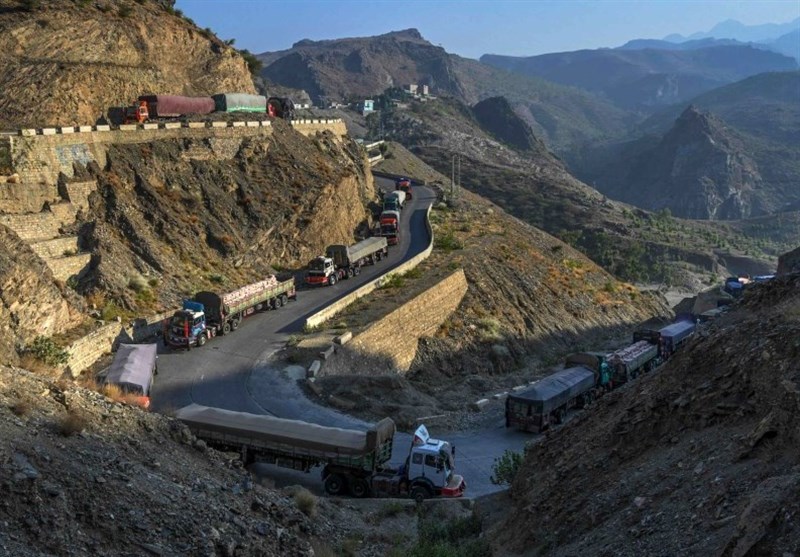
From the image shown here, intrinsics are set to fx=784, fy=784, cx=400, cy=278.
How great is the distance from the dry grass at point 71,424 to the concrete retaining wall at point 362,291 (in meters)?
21.2

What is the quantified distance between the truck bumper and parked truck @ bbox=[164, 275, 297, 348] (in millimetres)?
15478

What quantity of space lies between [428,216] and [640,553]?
183ft

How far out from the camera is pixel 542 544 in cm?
1348

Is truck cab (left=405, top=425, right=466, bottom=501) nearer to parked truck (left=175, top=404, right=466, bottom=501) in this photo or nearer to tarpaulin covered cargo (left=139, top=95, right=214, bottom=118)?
parked truck (left=175, top=404, right=466, bottom=501)

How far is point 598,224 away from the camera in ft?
391

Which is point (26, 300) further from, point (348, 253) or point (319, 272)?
point (348, 253)

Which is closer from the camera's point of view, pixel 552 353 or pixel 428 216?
pixel 552 353

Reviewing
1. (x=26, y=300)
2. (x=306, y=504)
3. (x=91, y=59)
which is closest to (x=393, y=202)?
(x=91, y=59)

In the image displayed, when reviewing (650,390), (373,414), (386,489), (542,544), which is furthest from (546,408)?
(542,544)

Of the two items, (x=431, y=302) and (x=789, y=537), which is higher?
(x=789, y=537)

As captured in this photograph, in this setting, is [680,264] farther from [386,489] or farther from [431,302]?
[386,489]

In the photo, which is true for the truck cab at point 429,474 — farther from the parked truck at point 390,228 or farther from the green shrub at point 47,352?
the parked truck at point 390,228

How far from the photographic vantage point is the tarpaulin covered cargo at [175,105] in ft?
158

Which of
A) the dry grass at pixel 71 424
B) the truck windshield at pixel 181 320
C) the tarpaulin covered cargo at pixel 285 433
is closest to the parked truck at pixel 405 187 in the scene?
the truck windshield at pixel 181 320
